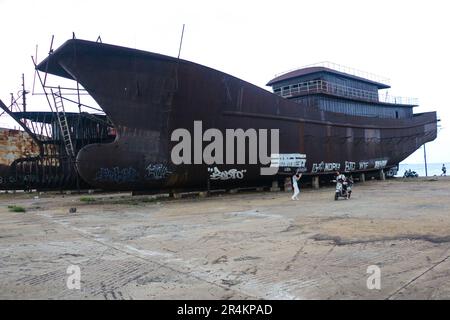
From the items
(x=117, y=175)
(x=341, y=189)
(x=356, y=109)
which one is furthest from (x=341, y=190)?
(x=356, y=109)

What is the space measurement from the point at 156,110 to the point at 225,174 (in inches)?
168

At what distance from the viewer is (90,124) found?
22250 millimetres

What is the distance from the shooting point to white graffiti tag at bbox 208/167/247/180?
57.5 ft

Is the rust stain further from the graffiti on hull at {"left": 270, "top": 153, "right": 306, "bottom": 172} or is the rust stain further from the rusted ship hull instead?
the graffiti on hull at {"left": 270, "top": 153, "right": 306, "bottom": 172}

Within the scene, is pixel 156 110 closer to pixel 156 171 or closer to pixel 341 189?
pixel 156 171

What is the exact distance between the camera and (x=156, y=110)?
624 inches

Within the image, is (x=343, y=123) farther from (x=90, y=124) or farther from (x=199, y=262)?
(x=199, y=262)

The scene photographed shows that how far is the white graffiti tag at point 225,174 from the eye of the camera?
1753 centimetres

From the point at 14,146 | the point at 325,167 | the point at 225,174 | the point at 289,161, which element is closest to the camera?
the point at 225,174

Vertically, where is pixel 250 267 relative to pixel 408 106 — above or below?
below

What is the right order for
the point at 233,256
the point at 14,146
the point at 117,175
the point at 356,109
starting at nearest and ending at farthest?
the point at 233,256
the point at 117,175
the point at 14,146
the point at 356,109

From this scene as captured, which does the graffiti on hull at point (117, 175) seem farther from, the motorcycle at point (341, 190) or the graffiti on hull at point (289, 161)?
the motorcycle at point (341, 190)
